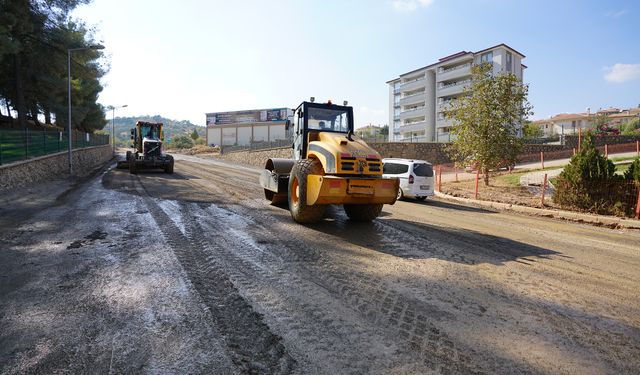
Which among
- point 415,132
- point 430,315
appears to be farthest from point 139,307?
point 415,132

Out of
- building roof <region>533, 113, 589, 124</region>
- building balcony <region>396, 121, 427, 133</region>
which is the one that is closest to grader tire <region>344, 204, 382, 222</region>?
building balcony <region>396, 121, 427, 133</region>

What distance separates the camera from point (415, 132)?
2611 inches

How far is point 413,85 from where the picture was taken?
66312 mm

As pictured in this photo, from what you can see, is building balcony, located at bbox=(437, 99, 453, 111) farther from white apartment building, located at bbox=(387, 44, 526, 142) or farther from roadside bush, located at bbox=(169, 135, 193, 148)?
roadside bush, located at bbox=(169, 135, 193, 148)

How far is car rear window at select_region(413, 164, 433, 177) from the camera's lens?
14898 mm

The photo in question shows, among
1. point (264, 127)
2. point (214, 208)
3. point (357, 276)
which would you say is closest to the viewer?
point (357, 276)

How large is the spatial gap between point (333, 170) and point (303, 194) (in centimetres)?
88

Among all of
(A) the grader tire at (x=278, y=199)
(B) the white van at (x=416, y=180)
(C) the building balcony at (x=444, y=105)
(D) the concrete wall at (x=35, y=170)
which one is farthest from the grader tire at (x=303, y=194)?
(C) the building balcony at (x=444, y=105)

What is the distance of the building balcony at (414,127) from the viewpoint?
6406cm

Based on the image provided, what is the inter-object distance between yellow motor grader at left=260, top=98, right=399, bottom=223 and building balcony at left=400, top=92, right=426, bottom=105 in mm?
58308

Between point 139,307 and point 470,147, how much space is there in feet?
57.3

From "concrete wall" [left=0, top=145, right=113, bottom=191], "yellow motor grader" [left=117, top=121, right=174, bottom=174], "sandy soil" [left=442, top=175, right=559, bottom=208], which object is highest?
"yellow motor grader" [left=117, top=121, right=174, bottom=174]

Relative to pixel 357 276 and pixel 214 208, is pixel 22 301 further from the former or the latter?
pixel 214 208

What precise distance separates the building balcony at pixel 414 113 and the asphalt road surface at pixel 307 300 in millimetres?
58457
